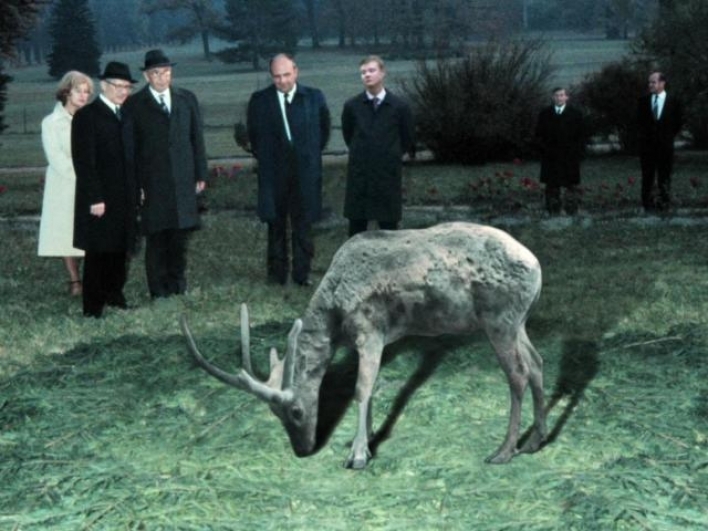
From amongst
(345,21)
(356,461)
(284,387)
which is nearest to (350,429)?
(356,461)

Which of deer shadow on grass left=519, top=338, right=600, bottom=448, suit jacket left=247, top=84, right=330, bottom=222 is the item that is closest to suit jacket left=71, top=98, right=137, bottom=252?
suit jacket left=247, top=84, right=330, bottom=222

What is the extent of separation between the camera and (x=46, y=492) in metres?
5.85

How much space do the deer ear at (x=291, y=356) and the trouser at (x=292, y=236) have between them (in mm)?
5026

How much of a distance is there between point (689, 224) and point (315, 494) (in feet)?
34.9

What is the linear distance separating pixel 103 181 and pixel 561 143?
780 centimetres

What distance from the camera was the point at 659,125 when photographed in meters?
15.9

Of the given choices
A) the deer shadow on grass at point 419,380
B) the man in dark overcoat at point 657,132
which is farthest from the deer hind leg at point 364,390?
the man in dark overcoat at point 657,132

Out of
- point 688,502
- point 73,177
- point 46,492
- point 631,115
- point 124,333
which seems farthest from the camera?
point 631,115

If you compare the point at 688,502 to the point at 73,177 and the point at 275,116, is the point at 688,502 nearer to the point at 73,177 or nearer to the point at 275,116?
the point at 275,116

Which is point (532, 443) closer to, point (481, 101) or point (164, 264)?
point (164, 264)

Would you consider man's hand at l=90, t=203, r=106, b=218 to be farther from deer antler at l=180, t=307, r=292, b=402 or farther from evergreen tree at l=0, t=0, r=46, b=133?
evergreen tree at l=0, t=0, r=46, b=133

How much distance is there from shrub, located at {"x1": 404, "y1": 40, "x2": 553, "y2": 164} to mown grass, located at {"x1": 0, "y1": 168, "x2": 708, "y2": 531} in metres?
14.8

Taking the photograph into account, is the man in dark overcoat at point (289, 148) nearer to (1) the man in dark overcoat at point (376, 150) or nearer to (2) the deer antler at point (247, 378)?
(1) the man in dark overcoat at point (376, 150)

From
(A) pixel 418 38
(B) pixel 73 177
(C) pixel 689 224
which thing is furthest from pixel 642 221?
(A) pixel 418 38
